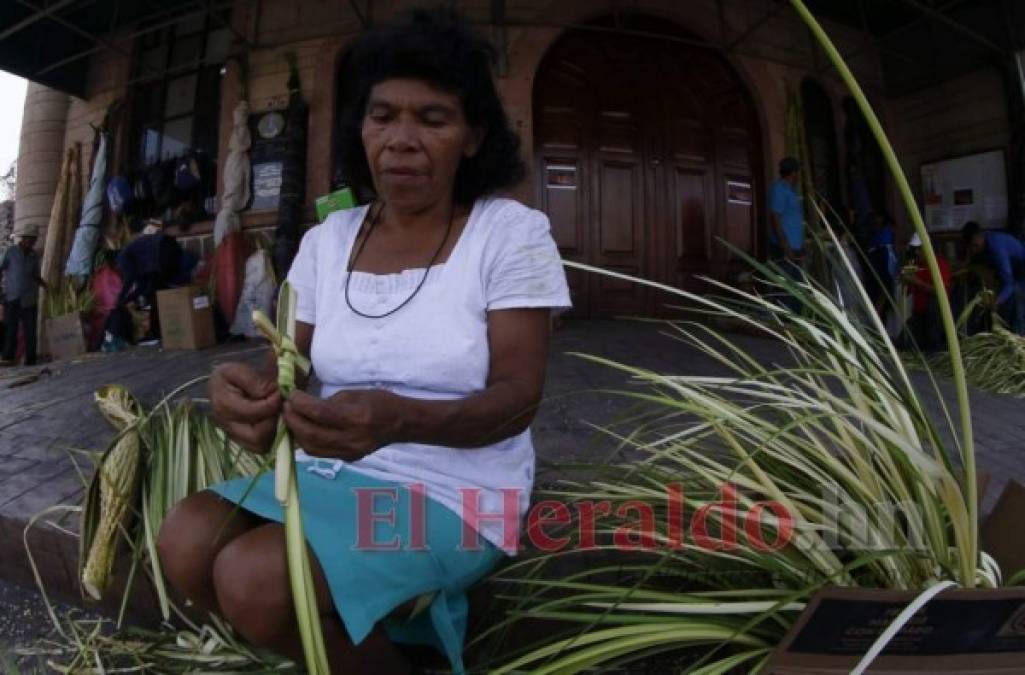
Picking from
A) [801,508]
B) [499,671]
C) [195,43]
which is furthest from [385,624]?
[195,43]

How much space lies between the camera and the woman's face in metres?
1.21

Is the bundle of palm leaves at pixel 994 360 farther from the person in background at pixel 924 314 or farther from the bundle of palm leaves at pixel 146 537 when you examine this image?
the bundle of palm leaves at pixel 146 537

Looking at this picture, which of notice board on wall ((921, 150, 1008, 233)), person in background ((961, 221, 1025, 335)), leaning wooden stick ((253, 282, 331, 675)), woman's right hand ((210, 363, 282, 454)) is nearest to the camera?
leaning wooden stick ((253, 282, 331, 675))

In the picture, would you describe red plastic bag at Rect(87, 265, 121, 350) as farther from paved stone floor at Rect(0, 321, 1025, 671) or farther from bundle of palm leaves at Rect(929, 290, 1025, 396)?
bundle of palm leaves at Rect(929, 290, 1025, 396)

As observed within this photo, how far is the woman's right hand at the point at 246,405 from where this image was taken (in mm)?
884

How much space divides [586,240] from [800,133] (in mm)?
2628

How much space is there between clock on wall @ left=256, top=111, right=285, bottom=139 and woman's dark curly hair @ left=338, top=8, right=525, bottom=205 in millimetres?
5584

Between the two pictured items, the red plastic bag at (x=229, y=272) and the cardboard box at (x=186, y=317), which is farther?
the red plastic bag at (x=229, y=272)

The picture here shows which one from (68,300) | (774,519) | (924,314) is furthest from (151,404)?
(924,314)

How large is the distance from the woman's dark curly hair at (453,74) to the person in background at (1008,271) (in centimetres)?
585

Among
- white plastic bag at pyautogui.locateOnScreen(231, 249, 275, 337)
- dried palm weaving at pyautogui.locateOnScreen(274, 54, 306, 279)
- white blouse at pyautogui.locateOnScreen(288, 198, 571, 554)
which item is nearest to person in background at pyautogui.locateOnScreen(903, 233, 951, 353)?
white blouse at pyautogui.locateOnScreen(288, 198, 571, 554)

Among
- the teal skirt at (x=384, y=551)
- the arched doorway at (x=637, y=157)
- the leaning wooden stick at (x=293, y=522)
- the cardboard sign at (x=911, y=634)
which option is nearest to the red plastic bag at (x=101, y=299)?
the arched doorway at (x=637, y=157)

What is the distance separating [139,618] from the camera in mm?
1549

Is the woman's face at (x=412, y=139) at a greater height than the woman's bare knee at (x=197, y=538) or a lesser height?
greater
